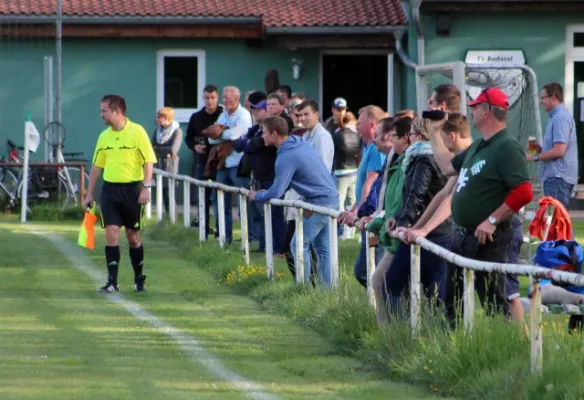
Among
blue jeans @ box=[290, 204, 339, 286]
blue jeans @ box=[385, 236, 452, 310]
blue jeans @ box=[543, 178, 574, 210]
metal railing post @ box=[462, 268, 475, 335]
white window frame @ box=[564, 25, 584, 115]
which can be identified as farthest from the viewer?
white window frame @ box=[564, 25, 584, 115]

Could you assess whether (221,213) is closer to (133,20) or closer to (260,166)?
(260,166)

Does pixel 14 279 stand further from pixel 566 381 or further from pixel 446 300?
pixel 566 381

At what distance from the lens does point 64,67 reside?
86.8ft

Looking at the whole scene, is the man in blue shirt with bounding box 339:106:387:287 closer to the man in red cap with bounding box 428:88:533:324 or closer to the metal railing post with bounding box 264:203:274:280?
the metal railing post with bounding box 264:203:274:280

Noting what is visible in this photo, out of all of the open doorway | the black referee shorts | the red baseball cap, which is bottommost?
the black referee shorts

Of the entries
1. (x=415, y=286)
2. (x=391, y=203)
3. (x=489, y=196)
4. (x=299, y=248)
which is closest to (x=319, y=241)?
(x=299, y=248)

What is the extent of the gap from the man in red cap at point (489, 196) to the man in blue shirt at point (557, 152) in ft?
18.7

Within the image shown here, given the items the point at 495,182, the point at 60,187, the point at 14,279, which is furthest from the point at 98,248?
the point at 495,182

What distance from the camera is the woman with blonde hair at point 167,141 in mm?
21625

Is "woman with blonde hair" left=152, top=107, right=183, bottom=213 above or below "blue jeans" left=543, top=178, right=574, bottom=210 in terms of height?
above

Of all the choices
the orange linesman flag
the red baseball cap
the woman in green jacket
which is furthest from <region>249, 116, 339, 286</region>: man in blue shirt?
the red baseball cap

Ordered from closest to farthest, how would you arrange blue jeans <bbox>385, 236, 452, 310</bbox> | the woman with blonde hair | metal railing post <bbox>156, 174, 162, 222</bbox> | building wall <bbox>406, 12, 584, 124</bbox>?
blue jeans <bbox>385, 236, 452, 310</bbox>, metal railing post <bbox>156, 174, 162, 222</bbox>, the woman with blonde hair, building wall <bbox>406, 12, 584, 124</bbox>

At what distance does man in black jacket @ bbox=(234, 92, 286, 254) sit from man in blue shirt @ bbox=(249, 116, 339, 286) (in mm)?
1700

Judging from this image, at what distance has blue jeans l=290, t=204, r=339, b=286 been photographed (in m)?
12.5
